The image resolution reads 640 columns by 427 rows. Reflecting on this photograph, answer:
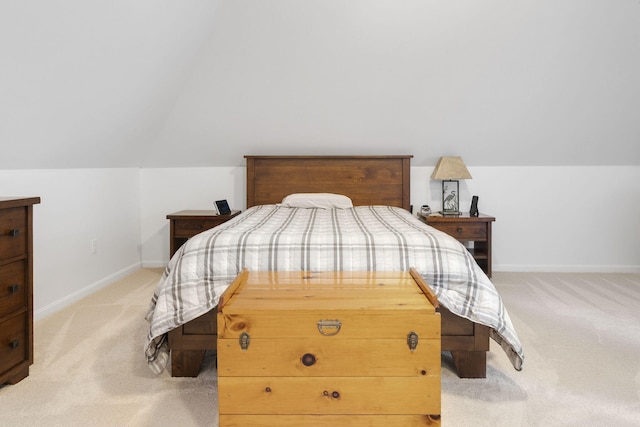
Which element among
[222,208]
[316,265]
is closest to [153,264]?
[222,208]

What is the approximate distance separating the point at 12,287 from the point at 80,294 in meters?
1.44

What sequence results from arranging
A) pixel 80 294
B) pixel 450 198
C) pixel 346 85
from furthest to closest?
pixel 450 198, pixel 346 85, pixel 80 294

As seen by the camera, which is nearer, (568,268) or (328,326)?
(328,326)

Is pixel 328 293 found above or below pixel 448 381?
above

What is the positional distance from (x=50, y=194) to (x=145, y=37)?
118 centimetres

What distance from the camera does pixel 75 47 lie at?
230 cm

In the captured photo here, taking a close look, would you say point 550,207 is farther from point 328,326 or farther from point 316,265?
point 328,326

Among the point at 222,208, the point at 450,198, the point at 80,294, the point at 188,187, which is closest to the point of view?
the point at 80,294

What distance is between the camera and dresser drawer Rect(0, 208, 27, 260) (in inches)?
70.7

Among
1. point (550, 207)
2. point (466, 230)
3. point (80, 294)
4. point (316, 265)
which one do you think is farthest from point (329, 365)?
point (550, 207)

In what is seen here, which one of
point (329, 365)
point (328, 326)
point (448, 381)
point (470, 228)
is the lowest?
point (448, 381)

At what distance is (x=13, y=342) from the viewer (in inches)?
72.6

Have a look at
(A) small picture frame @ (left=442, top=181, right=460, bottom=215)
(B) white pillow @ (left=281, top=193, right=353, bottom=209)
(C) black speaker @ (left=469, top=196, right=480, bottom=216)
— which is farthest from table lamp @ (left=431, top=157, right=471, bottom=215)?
(B) white pillow @ (left=281, top=193, right=353, bottom=209)

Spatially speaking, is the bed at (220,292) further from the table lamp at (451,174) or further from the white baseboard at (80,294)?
the table lamp at (451,174)
